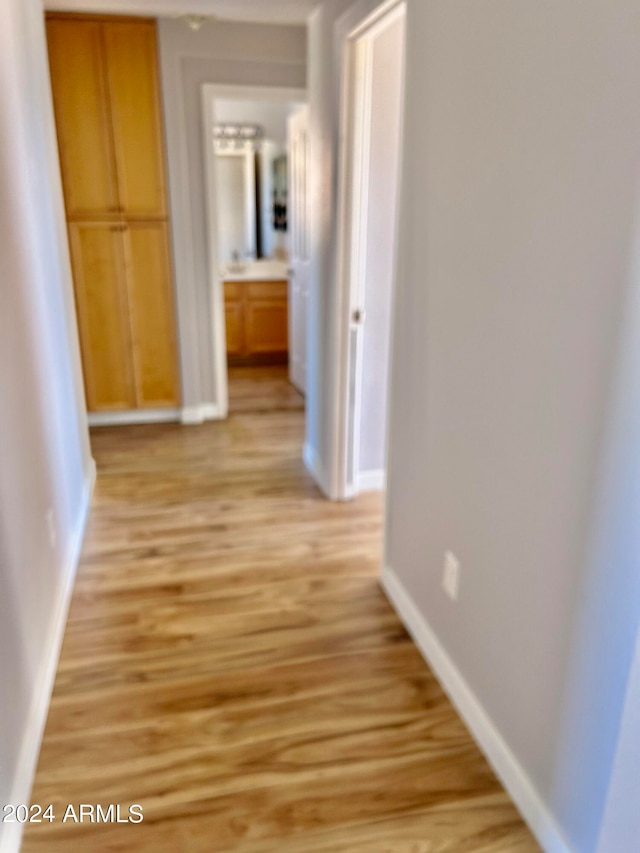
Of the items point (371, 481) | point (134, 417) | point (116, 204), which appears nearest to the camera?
point (371, 481)

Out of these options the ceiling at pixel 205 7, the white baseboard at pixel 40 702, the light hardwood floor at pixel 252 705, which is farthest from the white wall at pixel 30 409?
the ceiling at pixel 205 7

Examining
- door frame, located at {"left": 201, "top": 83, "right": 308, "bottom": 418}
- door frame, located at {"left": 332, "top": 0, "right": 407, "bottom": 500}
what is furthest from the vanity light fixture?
door frame, located at {"left": 332, "top": 0, "right": 407, "bottom": 500}

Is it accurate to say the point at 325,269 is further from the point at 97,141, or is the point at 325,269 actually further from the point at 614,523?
the point at 614,523

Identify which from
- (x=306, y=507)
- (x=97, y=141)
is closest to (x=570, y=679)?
(x=306, y=507)

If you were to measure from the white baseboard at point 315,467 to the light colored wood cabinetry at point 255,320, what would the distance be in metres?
2.42

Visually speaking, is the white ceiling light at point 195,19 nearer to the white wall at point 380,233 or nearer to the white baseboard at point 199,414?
the white wall at point 380,233

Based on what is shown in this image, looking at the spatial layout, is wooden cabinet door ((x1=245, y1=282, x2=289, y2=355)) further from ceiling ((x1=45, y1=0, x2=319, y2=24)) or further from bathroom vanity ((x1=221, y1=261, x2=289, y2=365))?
ceiling ((x1=45, y1=0, x2=319, y2=24))

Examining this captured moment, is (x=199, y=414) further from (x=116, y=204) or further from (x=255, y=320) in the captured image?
(x=255, y=320)

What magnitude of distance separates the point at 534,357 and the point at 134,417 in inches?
140

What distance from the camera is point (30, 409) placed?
207 centimetres

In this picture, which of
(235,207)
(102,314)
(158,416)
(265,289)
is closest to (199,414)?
(158,416)

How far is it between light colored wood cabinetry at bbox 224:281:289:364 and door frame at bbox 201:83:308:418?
1.56 m

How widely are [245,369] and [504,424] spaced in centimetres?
461

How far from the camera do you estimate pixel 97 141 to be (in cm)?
390
